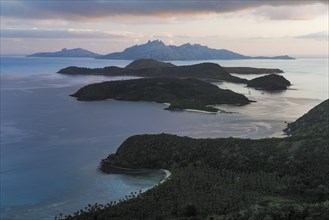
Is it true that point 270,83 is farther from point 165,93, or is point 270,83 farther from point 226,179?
point 226,179

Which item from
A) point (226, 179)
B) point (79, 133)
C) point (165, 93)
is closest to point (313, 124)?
point (79, 133)

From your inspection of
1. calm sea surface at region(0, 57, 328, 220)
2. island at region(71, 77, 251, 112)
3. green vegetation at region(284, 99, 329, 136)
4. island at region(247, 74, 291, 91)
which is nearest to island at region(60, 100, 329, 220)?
calm sea surface at region(0, 57, 328, 220)

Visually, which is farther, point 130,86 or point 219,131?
point 130,86

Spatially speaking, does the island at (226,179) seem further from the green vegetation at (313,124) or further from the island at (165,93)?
the island at (165,93)

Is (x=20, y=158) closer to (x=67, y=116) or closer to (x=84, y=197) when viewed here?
(x=84, y=197)

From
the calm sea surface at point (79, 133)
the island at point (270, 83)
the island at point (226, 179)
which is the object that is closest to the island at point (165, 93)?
the calm sea surface at point (79, 133)

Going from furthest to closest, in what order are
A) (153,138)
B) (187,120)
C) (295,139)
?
(187,120) → (153,138) → (295,139)

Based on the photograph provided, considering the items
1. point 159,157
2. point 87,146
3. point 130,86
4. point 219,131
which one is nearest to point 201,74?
point 130,86
